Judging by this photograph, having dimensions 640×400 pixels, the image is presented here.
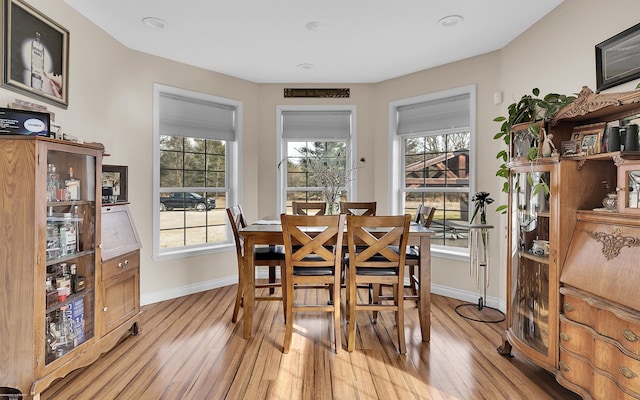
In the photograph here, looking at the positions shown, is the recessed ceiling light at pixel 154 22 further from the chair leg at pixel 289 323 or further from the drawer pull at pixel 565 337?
the drawer pull at pixel 565 337

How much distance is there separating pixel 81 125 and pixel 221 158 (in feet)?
5.42

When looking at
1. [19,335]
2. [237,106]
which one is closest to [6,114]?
[19,335]

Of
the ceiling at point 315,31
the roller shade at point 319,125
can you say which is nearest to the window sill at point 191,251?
the roller shade at point 319,125

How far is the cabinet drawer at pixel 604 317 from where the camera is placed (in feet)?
5.16

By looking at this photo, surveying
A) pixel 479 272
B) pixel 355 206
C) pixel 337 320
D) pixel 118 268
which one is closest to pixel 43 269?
pixel 118 268

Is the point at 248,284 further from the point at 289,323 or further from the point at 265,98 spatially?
the point at 265,98

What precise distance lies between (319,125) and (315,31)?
159 cm

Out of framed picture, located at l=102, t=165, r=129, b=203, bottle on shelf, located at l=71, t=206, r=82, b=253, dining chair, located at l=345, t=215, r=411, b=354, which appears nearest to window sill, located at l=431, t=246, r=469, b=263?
dining chair, located at l=345, t=215, r=411, b=354

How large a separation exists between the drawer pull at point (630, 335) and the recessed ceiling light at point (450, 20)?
2.49 metres

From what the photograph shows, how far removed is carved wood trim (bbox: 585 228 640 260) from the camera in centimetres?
169

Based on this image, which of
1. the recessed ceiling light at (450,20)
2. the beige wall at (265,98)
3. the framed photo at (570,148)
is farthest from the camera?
the recessed ceiling light at (450,20)

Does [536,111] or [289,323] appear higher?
[536,111]

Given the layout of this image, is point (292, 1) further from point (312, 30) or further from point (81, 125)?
point (81, 125)

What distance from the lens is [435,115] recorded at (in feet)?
13.5
